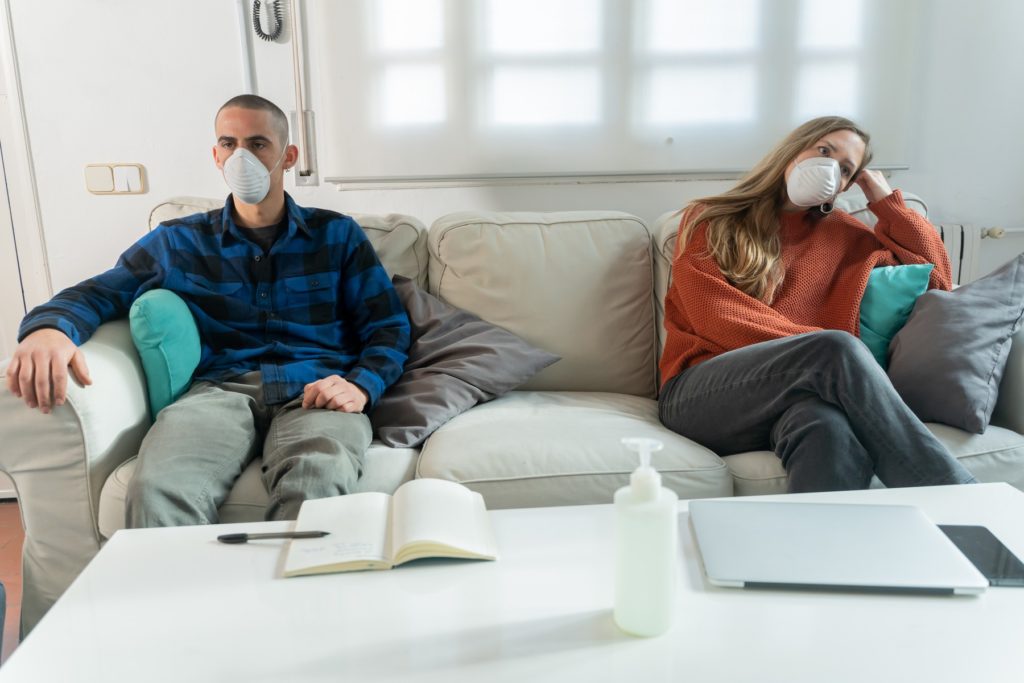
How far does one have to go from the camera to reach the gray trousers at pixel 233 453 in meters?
1.23

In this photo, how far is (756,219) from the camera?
5.69 feet

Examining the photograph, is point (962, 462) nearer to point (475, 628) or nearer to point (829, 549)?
point (829, 549)

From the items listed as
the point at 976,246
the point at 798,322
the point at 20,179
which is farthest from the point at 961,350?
the point at 20,179

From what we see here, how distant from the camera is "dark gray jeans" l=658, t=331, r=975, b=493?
4.10ft

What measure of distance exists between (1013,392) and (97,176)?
7.71 feet

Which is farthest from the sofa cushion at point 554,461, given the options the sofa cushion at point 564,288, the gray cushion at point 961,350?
the gray cushion at point 961,350

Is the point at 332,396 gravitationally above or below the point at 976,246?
below

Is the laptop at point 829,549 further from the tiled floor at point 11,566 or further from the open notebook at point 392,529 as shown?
the tiled floor at point 11,566

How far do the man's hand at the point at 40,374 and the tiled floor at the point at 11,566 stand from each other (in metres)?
0.41

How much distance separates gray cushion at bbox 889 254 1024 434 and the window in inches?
33.4

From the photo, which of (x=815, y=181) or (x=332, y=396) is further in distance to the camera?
(x=815, y=181)

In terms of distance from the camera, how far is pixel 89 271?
2201 millimetres

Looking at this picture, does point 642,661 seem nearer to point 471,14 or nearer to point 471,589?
point 471,589

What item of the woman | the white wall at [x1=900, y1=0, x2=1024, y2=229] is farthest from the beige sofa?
the white wall at [x1=900, y1=0, x2=1024, y2=229]
